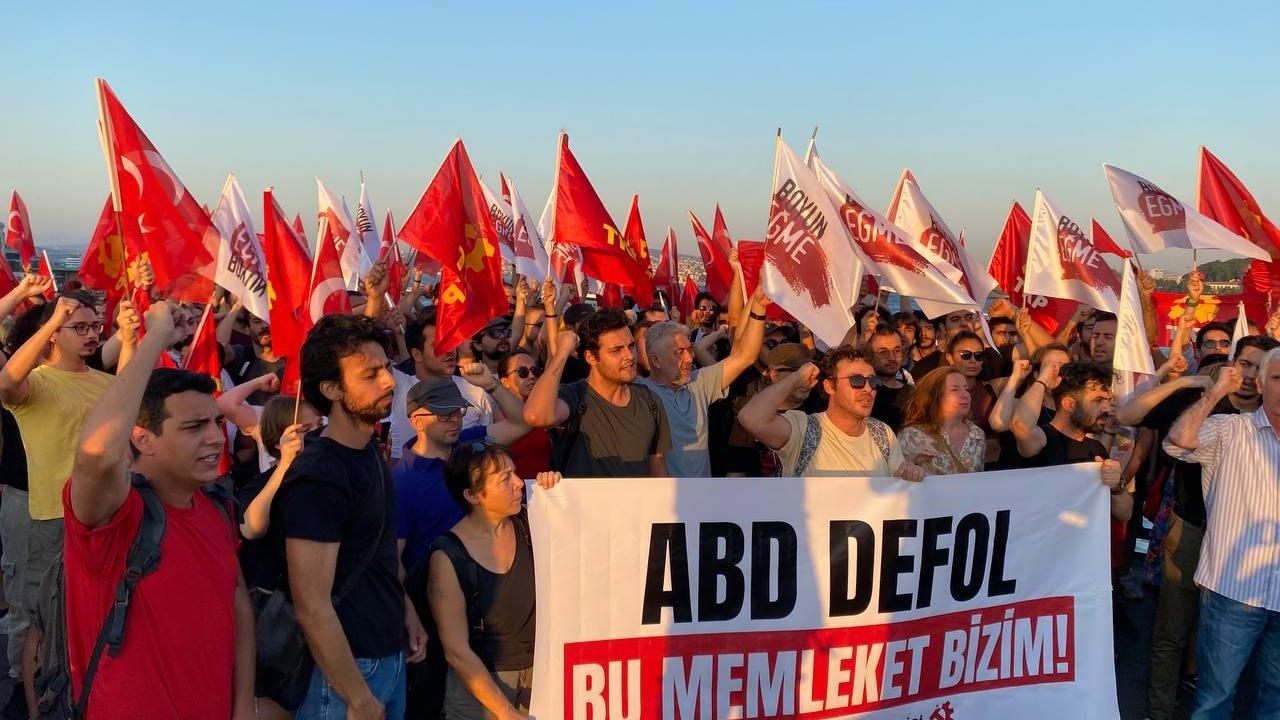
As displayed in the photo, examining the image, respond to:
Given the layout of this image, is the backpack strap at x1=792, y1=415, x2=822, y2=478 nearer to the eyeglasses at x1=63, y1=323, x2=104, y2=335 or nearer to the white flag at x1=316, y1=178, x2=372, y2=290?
the eyeglasses at x1=63, y1=323, x2=104, y2=335

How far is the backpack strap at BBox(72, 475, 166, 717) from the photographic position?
2432mm

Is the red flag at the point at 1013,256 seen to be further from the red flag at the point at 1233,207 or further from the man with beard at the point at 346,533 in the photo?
the man with beard at the point at 346,533

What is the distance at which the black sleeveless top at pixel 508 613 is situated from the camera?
11.5ft

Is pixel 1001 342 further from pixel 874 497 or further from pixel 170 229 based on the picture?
pixel 170 229

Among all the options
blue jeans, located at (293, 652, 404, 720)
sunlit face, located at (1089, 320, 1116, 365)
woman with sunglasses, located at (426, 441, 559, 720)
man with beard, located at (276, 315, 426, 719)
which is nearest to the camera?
man with beard, located at (276, 315, 426, 719)

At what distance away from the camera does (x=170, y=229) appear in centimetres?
598

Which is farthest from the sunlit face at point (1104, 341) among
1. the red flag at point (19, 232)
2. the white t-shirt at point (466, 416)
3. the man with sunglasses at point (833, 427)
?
the red flag at point (19, 232)

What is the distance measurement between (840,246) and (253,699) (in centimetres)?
421

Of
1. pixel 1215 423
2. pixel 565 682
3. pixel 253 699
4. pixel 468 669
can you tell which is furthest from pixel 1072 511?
pixel 253 699

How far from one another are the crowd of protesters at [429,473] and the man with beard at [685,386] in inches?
0.6

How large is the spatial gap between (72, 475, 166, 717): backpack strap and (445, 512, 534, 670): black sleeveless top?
46.4 inches

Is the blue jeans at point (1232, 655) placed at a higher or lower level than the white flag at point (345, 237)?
lower

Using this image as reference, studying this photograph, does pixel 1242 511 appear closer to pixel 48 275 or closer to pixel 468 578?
pixel 468 578

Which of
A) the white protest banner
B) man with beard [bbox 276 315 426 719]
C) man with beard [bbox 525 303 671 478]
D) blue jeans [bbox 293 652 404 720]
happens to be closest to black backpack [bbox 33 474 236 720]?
man with beard [bbox 276 315 426 719]
